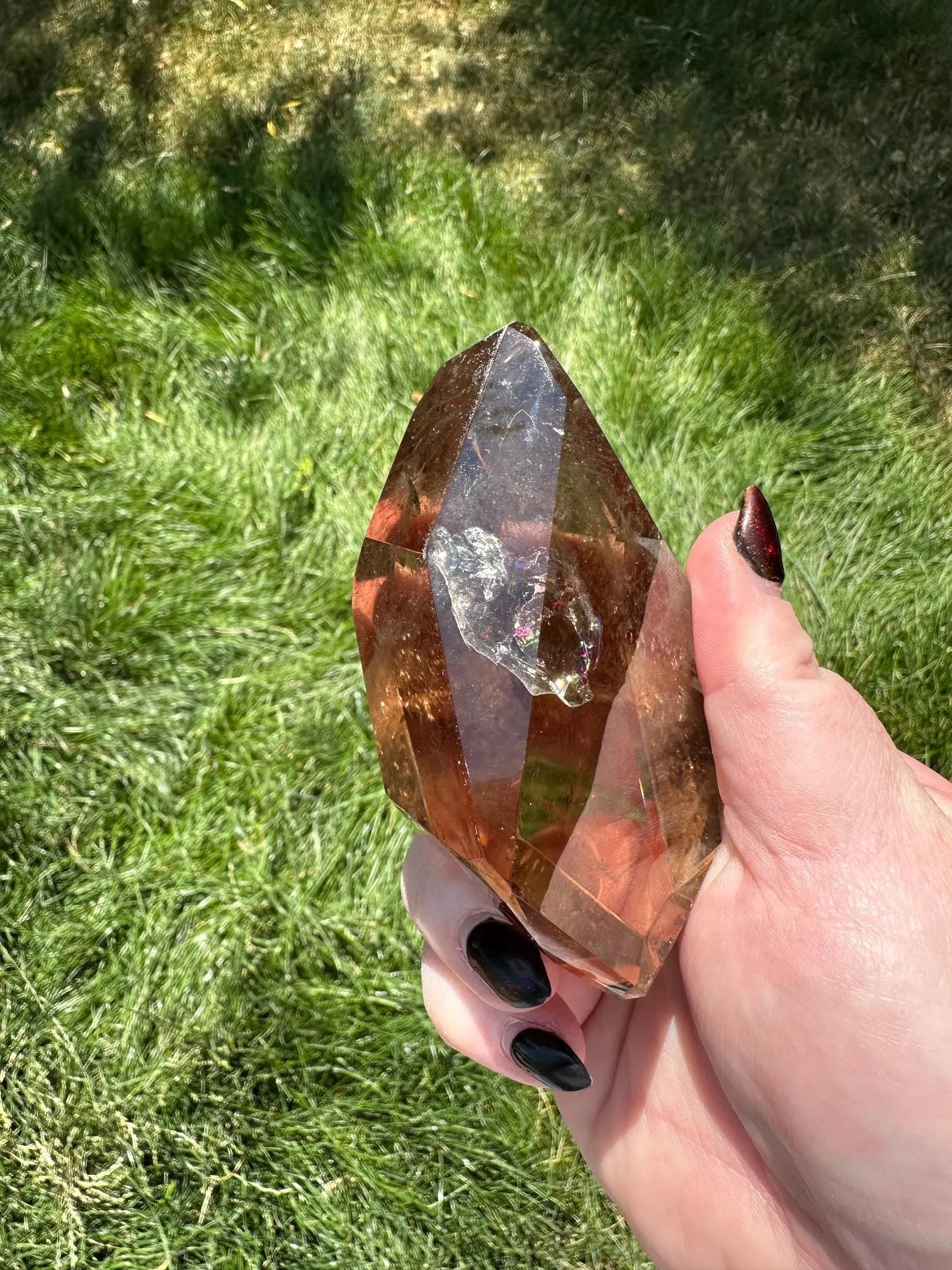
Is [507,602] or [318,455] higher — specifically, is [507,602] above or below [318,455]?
above

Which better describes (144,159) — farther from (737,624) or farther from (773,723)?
(773,723)

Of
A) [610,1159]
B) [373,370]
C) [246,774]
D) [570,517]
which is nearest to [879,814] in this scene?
[570,517]

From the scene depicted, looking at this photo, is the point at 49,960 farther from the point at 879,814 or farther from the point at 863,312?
the point at 863,312

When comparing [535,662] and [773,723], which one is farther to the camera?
[773,723]

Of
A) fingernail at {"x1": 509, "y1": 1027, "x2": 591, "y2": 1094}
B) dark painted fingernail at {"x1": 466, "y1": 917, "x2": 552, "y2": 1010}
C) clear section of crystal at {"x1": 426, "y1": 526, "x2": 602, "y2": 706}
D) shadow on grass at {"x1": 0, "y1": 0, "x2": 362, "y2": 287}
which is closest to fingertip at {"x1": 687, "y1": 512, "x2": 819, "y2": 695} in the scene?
clear section of crystal at {"x1": 426, "y1": 526, "x2": 602, "y2": 706}

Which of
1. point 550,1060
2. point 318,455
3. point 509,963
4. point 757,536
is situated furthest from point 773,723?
point 318,455

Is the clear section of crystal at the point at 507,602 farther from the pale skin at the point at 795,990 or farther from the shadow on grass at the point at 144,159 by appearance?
the shadow on grass at the point at 144,159
